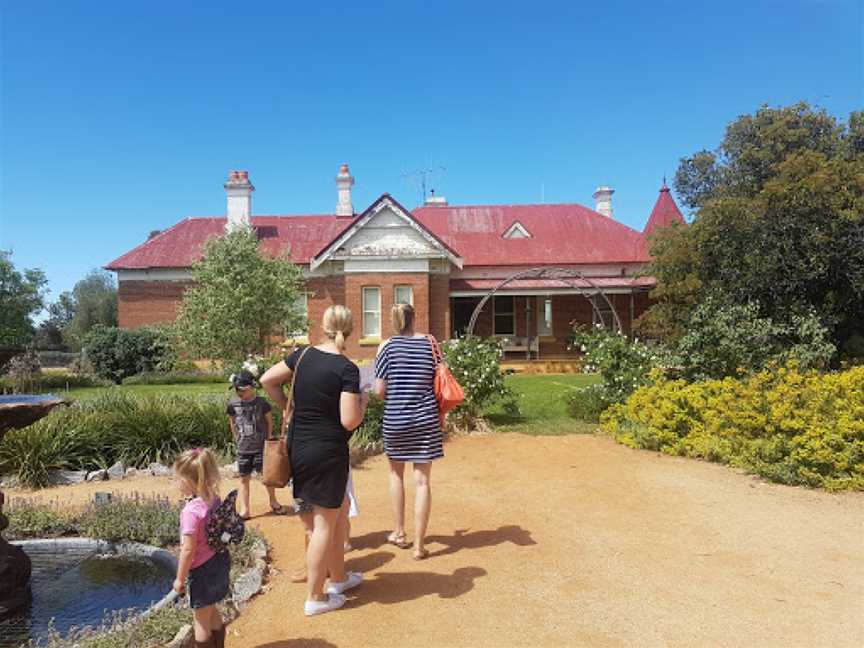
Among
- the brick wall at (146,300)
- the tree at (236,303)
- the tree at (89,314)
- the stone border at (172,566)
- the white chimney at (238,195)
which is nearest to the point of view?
the stone border at (172,566)

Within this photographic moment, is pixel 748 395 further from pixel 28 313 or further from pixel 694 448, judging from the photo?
pixel 28 313

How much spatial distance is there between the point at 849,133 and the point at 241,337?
22680 millimetres

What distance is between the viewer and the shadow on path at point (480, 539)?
203 inches

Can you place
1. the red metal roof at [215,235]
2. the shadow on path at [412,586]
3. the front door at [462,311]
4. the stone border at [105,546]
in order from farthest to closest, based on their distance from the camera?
the front door at [462,311] < the red metal roof at [215,235] < the stone border at [105,546] < the shadow on path at [412,586]

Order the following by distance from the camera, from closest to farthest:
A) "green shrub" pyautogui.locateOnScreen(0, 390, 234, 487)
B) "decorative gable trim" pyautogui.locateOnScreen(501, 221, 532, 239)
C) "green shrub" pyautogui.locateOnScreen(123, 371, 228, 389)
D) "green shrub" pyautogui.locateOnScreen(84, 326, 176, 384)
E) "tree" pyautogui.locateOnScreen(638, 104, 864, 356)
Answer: "green shrub" pyautogui.locateOnScreen(0, 390, 234, 487), "tree" pyautogui.locateOnScreen(638, 104, 864, 356), "green shrub" pyautogui.locateOnScreen(123, 371, 228, 389), "green shrub" pyautogui.locateOnScreen(84, 326, 176, 384), "decorative gable trim" pyautogui.locateOnScreen(501, 221, 532, 239)

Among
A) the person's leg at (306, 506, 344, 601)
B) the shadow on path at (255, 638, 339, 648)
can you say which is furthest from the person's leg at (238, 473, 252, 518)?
the shadow on path at (255, 638, 339, 648)

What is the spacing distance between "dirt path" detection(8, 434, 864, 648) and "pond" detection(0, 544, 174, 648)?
93 centimetres

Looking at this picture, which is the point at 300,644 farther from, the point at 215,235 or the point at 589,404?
the point at 215,235

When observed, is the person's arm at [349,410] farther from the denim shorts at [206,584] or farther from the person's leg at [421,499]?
the person's leg at [421,499]

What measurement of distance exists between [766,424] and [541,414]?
474 cm

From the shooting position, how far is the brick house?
21.7m

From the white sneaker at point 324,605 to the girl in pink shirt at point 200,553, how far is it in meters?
0.72

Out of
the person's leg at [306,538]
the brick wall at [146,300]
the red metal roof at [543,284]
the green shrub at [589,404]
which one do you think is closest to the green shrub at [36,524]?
the person's leg at [306,538]

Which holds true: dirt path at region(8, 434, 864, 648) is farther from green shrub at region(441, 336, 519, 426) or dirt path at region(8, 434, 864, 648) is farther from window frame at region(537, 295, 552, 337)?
window frame at region(537, 295, 552, 337)
